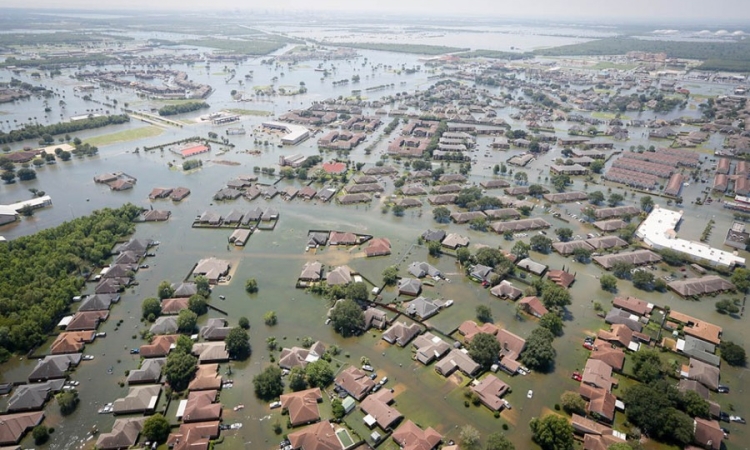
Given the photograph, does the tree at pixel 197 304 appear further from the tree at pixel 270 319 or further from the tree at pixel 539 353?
the tree at pixel 539 353

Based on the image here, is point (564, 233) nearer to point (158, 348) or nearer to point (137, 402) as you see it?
point (158, 348)

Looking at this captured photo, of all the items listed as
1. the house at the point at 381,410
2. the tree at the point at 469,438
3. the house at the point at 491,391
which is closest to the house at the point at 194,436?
the house at the point at 381,410

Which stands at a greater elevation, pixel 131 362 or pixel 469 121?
pixel 469 121

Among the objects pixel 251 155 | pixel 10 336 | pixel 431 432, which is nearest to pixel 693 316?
pixel 431 432

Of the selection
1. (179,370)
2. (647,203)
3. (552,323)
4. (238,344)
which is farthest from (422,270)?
(647,203)

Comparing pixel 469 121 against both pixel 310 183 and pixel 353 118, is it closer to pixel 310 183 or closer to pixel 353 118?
pixel 353 118
